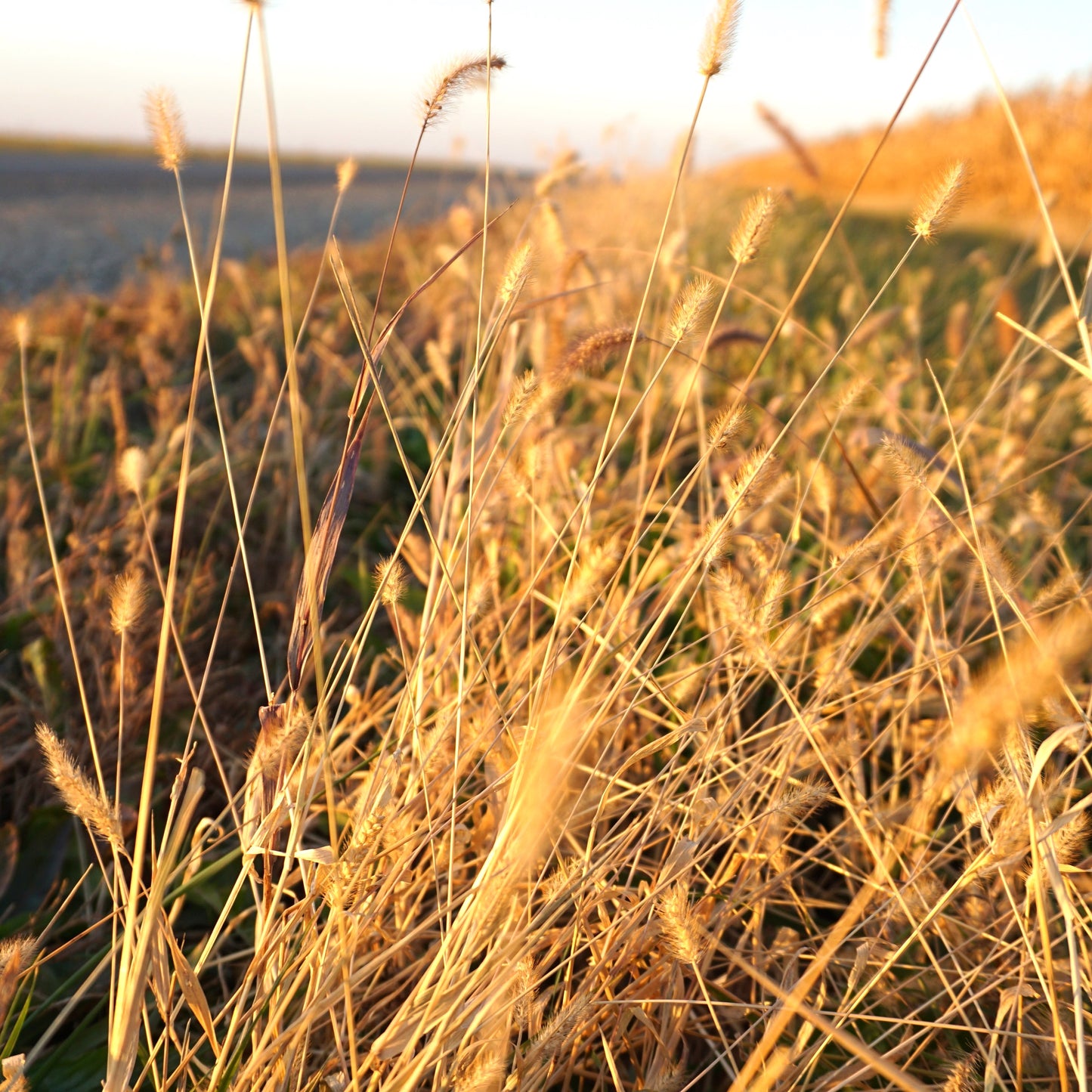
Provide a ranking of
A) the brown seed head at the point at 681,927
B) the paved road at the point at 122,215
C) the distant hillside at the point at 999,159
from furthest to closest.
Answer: the distant hillside at the point at 999,159
the paved road at the point at 122,215
the brown seed head at the point at 681,927

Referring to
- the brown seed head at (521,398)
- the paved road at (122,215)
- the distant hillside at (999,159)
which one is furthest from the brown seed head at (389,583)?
the distant hillside at (999,159)

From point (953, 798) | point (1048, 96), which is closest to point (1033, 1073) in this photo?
point (953, 798)

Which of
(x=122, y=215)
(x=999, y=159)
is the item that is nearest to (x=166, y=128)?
(x=122, y=215)

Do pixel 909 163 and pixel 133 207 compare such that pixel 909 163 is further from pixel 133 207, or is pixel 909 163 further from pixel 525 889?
pixel 525 889

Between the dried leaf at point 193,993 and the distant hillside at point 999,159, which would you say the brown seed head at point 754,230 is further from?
the distant hillside at point 999,159

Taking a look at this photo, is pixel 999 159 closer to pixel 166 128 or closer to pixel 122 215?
pixel 122 215

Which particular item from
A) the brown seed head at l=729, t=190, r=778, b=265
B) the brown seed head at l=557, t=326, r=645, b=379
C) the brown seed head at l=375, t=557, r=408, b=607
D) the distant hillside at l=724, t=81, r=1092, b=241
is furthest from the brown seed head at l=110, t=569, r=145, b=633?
the distant hillside at l=724, t=81, r=1092, b=241

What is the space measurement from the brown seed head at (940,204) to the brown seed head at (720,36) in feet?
0.74

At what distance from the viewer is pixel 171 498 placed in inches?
72.4

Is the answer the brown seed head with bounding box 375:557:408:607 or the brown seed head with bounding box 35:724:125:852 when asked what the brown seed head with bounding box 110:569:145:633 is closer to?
the brown seed head with bounding box 35:724:125:852

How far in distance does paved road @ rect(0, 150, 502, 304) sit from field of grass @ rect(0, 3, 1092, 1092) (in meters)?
1.22

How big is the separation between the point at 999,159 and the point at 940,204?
306 inches

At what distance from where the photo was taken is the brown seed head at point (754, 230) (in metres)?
0.79

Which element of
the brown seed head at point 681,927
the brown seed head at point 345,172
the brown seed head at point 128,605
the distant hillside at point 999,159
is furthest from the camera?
the distant hillside at point 999,159
